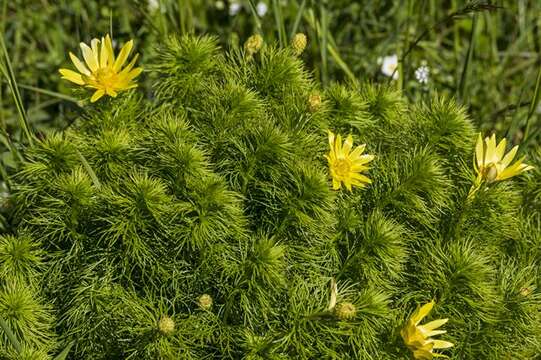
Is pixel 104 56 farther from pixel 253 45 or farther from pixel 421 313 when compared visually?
pixel 421 313

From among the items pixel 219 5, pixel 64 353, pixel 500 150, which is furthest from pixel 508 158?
pixel 219 5

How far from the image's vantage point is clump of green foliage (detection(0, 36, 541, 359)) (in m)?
1.40

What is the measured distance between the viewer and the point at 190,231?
140 cm

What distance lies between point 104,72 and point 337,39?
1169mm

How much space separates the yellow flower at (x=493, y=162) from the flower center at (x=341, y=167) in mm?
254

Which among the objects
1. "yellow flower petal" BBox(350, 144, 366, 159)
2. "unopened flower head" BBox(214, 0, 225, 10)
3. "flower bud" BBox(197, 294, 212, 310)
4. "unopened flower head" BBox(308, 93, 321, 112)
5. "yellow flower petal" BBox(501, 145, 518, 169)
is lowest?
"unopened flower head" BBox(214, 0, 225, 10)

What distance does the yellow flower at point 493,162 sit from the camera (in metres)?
1.52

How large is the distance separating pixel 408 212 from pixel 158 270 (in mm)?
461

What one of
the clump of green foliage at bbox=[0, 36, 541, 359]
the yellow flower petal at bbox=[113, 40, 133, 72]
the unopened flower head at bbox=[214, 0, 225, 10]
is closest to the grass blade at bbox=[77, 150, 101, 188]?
the clump of green foliage at bbox=[0, 36, 541, 359]

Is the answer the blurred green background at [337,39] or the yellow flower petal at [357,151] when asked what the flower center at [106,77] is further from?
the blurred green background at [337,39]

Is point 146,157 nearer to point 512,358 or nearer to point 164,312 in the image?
point 164,312

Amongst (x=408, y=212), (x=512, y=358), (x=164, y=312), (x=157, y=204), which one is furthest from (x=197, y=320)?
(x=512, y=358)

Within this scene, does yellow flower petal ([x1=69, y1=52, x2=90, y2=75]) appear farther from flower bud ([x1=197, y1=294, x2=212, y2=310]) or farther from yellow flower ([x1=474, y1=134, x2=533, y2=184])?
yellow flower ([x1=474, y1=134, x2=533, y2=184])

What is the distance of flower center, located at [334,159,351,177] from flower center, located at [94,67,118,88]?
1.52ft
